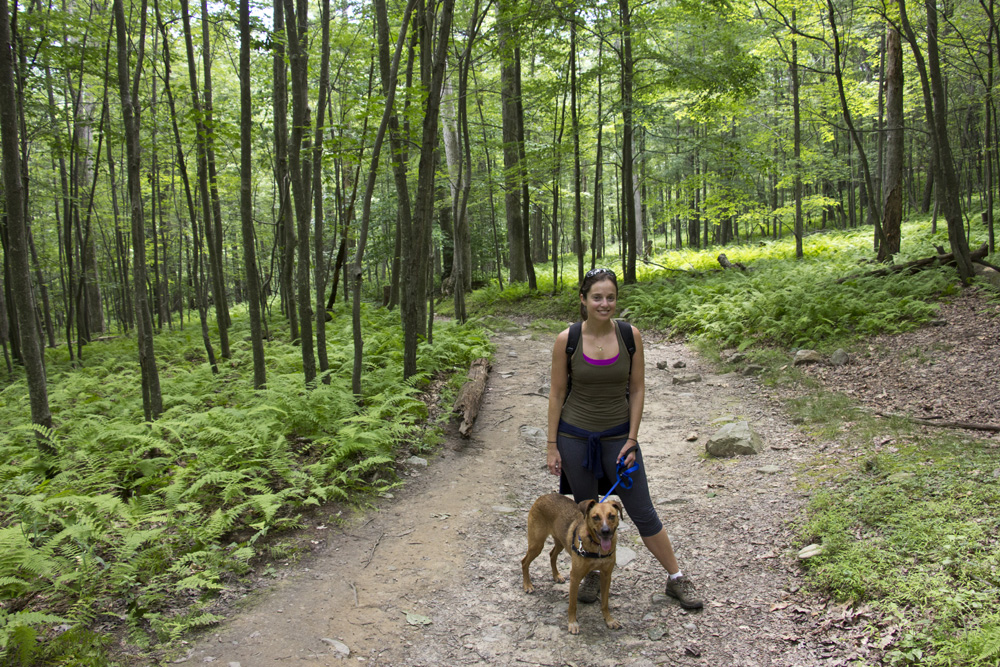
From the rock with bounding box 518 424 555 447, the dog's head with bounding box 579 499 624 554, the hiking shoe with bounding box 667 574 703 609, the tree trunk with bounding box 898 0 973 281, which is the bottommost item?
the hiking shoe with bounding box 667 574 703 609

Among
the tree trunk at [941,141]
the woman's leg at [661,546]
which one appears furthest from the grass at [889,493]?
the woman's leg at [661,546]

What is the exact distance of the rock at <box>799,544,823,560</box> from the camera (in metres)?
3.63

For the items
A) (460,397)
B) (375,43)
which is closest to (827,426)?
(460,397)

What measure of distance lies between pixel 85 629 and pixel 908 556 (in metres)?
5.00

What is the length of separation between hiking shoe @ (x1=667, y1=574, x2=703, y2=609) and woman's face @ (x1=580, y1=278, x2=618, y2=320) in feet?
6.07

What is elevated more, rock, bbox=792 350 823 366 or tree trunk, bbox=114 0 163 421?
tree trunk, bbox=114 0 163 421

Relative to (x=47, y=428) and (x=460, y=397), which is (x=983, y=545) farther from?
(x=47, y=428)

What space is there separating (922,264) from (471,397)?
856cm

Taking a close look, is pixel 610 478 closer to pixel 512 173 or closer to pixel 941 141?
pixel 941 141

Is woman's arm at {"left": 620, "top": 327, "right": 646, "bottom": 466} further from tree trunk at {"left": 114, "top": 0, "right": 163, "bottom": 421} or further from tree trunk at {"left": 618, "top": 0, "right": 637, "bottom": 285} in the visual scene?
tree trunk at {"left": 618, "top": 0, "right": 637, "bottom": 285}

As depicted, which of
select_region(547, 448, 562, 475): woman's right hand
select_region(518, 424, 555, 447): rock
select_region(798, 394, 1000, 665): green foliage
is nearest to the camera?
select_region(798, 394, 1000, 665): green foliage

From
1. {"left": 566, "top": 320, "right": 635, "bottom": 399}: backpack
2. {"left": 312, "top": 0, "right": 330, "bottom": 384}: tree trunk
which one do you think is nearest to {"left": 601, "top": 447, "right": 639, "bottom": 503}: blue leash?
{"left": 566, "top": 320, "right": 635, "bottom": 399}: backpack

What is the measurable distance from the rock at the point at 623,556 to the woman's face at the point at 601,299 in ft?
6.58

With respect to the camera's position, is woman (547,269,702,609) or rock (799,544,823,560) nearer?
woman (547,269,702,609)
